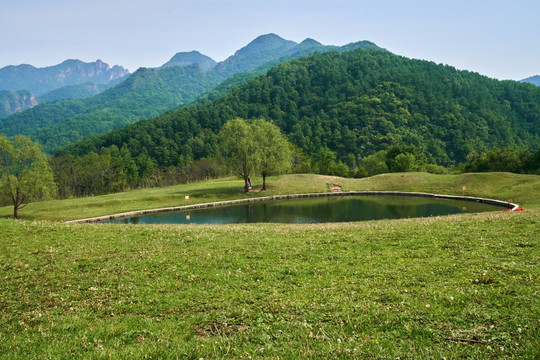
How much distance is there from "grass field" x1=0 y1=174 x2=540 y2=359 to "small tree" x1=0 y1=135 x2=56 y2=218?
38.1 m

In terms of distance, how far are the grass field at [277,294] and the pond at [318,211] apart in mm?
27107

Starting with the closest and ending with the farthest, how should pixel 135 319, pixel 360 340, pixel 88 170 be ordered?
pixel 360 340
pixel 135 319
pixel 88 170

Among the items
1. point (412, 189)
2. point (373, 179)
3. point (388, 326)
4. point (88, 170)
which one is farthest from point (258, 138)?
point (88, 170)

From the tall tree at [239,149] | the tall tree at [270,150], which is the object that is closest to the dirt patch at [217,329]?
the tall tree at [239,149]

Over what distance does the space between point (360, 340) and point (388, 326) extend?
3.81 feet

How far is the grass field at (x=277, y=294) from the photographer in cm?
859

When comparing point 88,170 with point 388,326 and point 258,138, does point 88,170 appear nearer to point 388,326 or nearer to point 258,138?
point 258,138

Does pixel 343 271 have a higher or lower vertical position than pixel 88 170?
lower

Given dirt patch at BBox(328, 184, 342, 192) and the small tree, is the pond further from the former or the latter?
the small tree

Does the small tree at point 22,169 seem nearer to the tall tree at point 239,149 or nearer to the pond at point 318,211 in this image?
the pond at point 318,211

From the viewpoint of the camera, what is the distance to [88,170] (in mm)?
133250

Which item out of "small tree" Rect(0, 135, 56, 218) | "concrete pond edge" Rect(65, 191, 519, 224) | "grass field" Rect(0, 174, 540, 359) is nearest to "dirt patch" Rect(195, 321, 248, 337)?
"grass field" Rect(0, 174, 540, 359)

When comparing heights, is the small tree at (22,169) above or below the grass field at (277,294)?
above

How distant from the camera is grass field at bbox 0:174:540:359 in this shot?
338 inches
